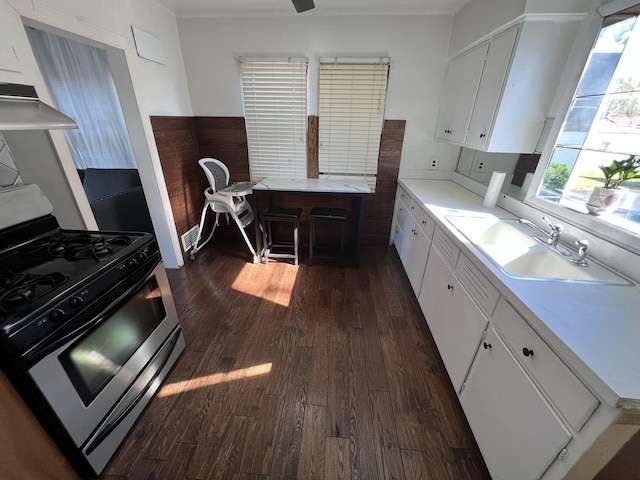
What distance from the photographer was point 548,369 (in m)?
0.88

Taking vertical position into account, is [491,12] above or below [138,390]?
above

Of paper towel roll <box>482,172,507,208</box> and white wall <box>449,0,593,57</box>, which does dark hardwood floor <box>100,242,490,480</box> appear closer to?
paper towel roll <box>482,172,507,208</box>

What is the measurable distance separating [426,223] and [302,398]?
159cm

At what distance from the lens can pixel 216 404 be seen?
1532 millimetres

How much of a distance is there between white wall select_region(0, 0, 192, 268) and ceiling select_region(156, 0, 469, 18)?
28cm

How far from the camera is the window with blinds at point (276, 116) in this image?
277 centimetres

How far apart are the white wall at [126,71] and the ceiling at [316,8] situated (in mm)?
284

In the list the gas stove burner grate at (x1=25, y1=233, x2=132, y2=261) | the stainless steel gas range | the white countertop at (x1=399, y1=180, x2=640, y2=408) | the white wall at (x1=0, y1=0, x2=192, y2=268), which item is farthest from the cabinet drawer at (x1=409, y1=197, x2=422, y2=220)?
the white wall at (x1=0, y1=0, x2=192, y2=268)

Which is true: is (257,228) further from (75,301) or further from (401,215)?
(75,301)

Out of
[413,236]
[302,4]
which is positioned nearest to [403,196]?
[413,236]

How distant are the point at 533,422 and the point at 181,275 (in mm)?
2926

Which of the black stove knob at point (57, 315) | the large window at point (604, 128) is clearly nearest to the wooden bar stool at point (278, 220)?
the black stove knob at point (57, 315)

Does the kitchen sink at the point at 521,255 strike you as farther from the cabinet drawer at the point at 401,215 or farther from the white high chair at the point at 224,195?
the white high chair at the point at 224,195

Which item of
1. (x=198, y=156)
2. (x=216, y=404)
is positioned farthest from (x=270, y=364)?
(x=198, y=156)
